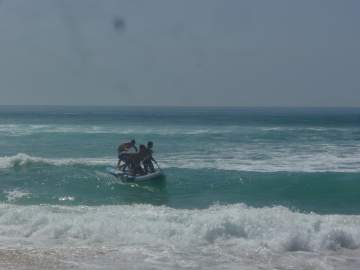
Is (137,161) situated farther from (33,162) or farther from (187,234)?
(187,234)

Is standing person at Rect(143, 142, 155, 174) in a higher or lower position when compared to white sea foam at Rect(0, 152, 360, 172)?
higher

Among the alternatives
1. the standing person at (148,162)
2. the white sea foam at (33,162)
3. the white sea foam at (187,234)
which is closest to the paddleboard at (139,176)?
the standing person at (148,162)

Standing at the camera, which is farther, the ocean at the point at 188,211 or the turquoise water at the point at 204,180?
the turquoise water at the point at 204,180

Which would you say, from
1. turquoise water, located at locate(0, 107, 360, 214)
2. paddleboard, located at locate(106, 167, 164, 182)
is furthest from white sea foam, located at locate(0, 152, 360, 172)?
paddleboard, located at locate(106, 167, 164, 182)

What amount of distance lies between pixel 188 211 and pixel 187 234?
108 inches

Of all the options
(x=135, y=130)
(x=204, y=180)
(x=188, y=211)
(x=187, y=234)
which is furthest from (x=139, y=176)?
(x=135, y=130)

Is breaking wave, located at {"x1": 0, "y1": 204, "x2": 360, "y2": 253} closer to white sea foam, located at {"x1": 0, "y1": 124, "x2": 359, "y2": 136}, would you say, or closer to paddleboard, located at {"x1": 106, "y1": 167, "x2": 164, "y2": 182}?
paddleboard, located at {"x1": 106, "y1": 167, "x2": 164, "y2": 182}

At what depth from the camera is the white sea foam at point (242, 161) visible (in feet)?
73.5

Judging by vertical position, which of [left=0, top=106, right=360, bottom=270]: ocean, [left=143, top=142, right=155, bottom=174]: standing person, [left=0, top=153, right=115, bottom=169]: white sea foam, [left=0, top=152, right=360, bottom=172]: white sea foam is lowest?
[left=0, top=106, right=360, bottom=270]: ocean

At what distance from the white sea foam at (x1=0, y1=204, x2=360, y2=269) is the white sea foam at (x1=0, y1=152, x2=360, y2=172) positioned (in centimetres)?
848

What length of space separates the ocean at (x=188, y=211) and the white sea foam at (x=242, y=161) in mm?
41

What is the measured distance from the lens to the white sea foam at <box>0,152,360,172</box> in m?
22.4

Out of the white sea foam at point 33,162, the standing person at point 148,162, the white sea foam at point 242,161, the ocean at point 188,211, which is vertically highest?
the standing person at point 148,162

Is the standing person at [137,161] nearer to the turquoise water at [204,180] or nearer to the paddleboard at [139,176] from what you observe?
the paddleboard at [139,176]
